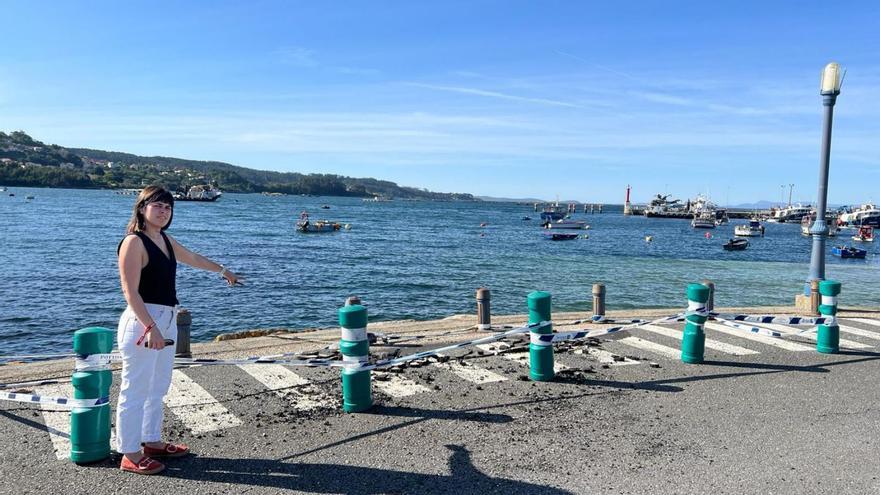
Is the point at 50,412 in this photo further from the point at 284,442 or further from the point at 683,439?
the point at 683,439

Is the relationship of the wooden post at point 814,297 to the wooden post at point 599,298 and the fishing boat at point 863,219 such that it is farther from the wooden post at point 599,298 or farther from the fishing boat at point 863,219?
the fishing boat at point 863,219

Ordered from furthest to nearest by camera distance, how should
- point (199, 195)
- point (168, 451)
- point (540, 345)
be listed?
point (199, 195) < point (540, 345) < point (168, 451)

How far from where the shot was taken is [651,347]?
9.85 m

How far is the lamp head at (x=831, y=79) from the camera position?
12508 millimetres

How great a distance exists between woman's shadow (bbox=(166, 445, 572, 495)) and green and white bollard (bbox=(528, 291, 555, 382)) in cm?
262

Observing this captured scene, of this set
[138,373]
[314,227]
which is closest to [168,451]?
[138,373]

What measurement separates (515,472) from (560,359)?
3.97 m

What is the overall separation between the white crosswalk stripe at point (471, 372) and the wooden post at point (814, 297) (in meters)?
8.86

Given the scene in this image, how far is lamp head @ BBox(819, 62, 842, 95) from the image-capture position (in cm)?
1251

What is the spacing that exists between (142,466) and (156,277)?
148 cm

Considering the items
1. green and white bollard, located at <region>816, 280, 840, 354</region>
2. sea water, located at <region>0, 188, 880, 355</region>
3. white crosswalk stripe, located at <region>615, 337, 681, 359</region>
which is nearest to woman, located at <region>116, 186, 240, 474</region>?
white crosswalk stripe, located at <region>615, 337, 681, 359</region>

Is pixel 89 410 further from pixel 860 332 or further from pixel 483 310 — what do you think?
pixel 860 332

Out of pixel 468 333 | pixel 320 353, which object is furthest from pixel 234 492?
pixel 468 333

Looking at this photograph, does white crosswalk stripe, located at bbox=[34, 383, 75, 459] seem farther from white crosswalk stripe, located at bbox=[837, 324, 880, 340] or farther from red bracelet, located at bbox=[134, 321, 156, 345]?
white crosswalk stripe, located at bbox=[837, 324, 880, 340]
